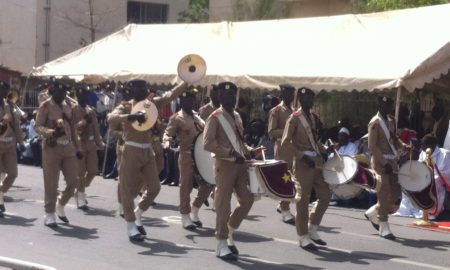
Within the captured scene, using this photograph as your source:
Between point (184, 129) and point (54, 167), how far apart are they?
1.96m

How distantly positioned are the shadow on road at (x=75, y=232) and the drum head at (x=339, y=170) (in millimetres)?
3271

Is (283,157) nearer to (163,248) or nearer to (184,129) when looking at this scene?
(184,129)

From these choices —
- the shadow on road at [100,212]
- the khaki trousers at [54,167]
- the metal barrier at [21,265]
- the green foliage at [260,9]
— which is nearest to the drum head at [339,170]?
the khaki trousers at [54,167]

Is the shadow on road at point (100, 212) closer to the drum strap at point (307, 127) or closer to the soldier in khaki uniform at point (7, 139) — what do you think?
the soldier in khaki uniform at point (7, 139)

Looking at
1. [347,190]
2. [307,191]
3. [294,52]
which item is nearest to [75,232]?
[307,191]

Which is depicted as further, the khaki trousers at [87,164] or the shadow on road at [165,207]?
the shadow on road at [165,207]

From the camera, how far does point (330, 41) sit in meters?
18.8

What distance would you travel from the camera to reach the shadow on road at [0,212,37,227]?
1369 centimetres

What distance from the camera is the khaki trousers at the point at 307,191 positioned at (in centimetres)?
1170

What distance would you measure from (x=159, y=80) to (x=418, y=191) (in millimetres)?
8632

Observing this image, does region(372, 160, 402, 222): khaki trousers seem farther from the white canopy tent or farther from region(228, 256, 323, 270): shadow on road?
the white canopy tent

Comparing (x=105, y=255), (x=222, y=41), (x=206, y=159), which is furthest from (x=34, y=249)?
(x=222, y=41)

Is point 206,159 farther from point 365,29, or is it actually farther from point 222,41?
point 222,41

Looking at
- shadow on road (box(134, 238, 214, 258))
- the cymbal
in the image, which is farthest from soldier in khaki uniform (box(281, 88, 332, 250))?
the cymbal
